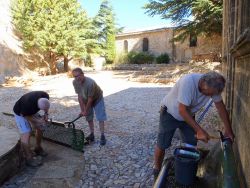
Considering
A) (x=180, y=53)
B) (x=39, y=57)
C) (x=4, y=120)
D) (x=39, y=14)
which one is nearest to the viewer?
(x=4, y=120)

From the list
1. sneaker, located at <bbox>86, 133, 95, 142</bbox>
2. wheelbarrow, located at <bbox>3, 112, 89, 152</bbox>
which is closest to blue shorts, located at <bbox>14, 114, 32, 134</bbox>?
wheelbarrow, located at <bbox>3, 112, 89, 152</bbox>

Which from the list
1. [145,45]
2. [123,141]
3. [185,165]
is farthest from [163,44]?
[185,165]

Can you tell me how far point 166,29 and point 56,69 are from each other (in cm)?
1235

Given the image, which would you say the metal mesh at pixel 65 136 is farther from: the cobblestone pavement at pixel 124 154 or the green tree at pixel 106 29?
the green tree at pixel 106 29

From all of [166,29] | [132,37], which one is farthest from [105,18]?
[166,29]

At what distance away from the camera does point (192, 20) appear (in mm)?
18406

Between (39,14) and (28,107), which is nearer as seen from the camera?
(28,107)

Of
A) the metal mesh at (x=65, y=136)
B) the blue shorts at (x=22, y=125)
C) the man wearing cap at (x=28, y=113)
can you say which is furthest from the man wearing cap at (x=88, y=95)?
the blue shorts at (x=22, y=125)

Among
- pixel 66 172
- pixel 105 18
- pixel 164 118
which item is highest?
pixel 105 18

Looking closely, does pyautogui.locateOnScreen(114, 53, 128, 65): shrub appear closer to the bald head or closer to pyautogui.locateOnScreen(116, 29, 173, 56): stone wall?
pyautogui.locateOnScreen(116, 29, 173, 56): stone wall

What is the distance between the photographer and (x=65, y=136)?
5.64 metres

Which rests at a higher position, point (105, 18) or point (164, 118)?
point (105, 18)

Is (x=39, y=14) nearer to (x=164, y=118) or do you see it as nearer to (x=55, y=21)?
(x=55, y=21)

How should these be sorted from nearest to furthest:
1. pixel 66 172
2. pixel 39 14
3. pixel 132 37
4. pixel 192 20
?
pixel 66 172, pixel 192 20, pixel 39 14, pixel 132 37
